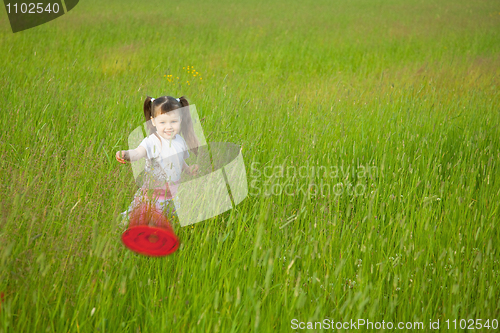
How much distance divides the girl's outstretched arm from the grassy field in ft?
0.36

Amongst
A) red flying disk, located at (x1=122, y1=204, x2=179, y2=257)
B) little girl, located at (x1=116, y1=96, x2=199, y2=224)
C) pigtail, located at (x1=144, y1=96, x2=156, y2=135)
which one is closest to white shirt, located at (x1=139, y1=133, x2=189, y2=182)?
little girl, located at (x1=116, y1=96, x2=199, y2=224)

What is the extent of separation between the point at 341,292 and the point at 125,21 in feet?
33.8

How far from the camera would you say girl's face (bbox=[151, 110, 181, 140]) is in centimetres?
231

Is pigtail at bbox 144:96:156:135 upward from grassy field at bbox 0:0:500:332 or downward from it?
upward

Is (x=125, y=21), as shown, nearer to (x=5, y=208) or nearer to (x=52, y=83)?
(x=52, y=83)

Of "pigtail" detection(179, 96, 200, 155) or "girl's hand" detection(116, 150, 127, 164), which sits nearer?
"girl's hand" detection(116, 150, 127, 164)

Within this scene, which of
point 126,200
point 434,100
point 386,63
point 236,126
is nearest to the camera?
point 126,200

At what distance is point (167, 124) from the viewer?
231 cm

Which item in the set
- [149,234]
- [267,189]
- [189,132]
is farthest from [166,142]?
[149,234]

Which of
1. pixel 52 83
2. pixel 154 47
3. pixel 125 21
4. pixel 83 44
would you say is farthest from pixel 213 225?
pixel 125 21

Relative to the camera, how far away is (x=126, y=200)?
1.87 m

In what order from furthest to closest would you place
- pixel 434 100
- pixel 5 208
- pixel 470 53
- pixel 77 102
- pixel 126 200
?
1. pixel 470 53
2. pixel 434 100
3. pixel 77 102
4. pixel 126 200
5. pixel 5 208

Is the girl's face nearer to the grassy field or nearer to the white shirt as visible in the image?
the white shirt

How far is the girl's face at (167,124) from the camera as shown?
7.59 feet
